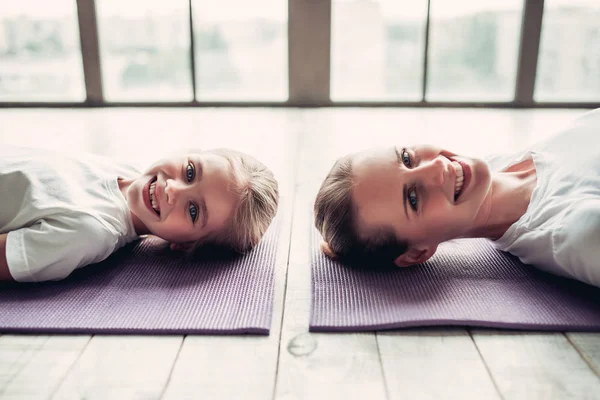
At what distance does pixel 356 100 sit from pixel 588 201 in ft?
13.6

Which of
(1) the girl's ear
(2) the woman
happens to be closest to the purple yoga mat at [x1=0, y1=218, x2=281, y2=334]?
(1) the girl's ear

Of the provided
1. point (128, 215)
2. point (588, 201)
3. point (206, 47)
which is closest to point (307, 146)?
point (128, 215)

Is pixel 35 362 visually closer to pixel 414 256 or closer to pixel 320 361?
pixel 320 361

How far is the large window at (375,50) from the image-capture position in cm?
539

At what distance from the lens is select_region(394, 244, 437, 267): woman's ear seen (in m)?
1.50

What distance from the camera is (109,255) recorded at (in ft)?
5.33

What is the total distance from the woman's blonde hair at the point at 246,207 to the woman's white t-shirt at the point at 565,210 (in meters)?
0.64

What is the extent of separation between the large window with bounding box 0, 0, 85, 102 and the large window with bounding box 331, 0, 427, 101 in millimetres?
2387

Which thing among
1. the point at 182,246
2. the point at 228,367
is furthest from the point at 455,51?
the point at 228,367

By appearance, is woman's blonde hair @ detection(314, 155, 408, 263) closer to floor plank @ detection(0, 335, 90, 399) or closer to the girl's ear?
the girl's ear

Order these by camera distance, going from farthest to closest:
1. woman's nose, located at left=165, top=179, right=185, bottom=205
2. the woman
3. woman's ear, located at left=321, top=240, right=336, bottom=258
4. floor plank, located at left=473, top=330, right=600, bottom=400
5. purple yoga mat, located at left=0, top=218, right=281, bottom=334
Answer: woman's ear, located at left=321, top=240, right=336, bottom=258 < woman's nose, located at left=165, top=179, right=185, bottom=205 < the woman < purple yoga mat, located at left=0, top=218, right=281, bottom=334 < floor plank, located at left=473, top=330, right=600, bottom=400

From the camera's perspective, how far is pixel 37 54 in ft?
18.7

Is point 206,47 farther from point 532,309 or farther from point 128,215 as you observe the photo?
point 532,309

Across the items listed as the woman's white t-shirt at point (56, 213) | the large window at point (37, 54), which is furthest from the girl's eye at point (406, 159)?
the large window at point (37, 54)
